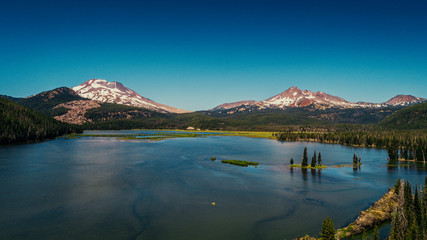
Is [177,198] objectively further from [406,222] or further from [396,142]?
[396,142]

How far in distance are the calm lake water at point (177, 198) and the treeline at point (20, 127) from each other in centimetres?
6428

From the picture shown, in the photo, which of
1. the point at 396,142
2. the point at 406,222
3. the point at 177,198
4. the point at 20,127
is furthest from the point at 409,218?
the point at 20,127

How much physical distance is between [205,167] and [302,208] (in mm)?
43260

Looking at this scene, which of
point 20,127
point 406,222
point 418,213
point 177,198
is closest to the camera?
point 406,222

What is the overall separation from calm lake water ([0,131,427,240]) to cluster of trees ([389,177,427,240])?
765 cm

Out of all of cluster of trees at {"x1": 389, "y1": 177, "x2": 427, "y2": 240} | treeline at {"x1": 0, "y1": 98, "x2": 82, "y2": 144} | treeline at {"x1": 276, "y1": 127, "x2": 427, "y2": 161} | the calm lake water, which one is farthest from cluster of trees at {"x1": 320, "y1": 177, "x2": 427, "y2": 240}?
treeline at {"x1": 0, "y1": 98, "x2": 82, "y2": 144}

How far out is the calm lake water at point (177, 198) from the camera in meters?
37.8

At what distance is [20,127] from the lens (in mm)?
152250

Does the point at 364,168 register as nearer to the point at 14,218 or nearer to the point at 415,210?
the point at 415,210

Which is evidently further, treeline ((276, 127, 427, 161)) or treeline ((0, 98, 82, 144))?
treeline ((0, 98, 82, 144))

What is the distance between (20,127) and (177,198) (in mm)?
Result: 146513

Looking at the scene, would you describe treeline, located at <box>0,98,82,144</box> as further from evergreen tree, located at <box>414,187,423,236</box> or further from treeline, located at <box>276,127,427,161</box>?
treeline, located at <box>276,127,427,161</box>

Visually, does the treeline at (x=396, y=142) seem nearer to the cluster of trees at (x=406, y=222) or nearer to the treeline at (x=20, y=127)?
the cluster of trees at (x=406, y=222)

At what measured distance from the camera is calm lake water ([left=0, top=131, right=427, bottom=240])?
37750 millimetres
